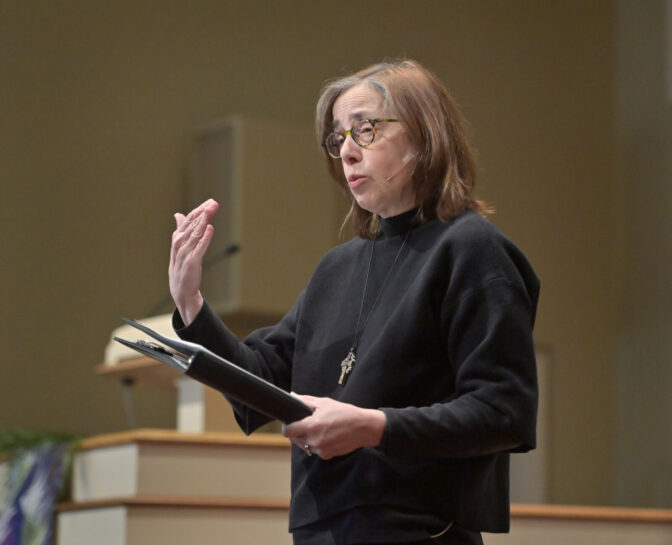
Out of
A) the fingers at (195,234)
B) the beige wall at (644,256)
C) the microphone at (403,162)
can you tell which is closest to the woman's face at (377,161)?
the microphone at (403,162)

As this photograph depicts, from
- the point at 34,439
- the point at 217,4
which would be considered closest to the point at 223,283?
the point at 217,4

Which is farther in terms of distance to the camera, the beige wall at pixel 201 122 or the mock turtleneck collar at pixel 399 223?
the beige wall at pixel 201 122

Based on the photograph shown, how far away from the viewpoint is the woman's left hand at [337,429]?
1.70 metres

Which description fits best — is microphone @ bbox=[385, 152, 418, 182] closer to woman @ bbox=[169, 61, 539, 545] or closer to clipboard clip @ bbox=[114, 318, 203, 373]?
woman @ bbox=[169, 61, 539, 545]

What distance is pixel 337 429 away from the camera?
1.70m

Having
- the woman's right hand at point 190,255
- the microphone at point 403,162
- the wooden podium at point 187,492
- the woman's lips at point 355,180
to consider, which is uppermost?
the microphone at point 403,162

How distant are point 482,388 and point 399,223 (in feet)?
1.30

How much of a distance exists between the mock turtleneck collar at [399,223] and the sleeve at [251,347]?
0.73 feet

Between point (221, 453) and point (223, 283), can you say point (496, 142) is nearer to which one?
point (223, 283)

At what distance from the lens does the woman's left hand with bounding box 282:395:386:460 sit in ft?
5.57

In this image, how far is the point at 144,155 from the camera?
790 centimetres

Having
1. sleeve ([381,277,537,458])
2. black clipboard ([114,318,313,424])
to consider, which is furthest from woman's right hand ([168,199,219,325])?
sleeve ([381,277,537,458])

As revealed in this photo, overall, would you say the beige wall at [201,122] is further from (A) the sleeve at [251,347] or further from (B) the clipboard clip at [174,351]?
(B) the clipboard clip at [174,351]

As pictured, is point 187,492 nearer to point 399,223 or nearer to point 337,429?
point 399,223
